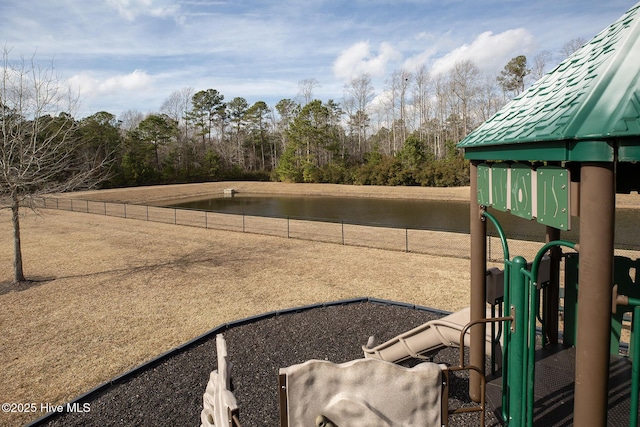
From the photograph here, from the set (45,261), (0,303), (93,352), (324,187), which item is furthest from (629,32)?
(324,187)

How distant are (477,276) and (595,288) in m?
2.64

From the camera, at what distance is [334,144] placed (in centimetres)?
6606

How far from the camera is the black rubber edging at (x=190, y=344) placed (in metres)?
5.91

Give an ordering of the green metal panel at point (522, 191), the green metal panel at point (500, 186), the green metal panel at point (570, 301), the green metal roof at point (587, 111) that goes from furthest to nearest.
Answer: the green metal panel at point (570, 301)
the green metal panel at point (500, 186)
the green metal panel at point (522, 191)
the green metal roof at point (587, 111)

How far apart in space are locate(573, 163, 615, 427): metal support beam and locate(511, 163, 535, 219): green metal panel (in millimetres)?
921

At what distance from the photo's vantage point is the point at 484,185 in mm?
4637

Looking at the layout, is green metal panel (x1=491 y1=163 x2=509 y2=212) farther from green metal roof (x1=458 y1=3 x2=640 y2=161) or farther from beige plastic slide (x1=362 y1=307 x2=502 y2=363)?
beige plastic slide (x1=362 y1=307 x2=502 y2=363)

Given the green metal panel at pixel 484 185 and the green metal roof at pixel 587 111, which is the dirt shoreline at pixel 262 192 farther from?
the green metal roof at pixel 587 111

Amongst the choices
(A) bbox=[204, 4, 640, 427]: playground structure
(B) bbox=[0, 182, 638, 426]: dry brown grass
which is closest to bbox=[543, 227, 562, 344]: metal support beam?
(A) bbox=[204, 4, 640, 427]: playground structure

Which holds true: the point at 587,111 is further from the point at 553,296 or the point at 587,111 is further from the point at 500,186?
the point at 553,296

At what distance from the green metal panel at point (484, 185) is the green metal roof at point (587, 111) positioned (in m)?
0.39

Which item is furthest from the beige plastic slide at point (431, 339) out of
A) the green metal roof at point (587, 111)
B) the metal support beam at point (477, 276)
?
the green metal roof at point (587, 111)

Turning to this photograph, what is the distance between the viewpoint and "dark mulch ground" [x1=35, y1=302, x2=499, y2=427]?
5.62 metres

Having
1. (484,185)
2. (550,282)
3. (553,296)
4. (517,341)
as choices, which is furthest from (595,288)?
(553,296)
